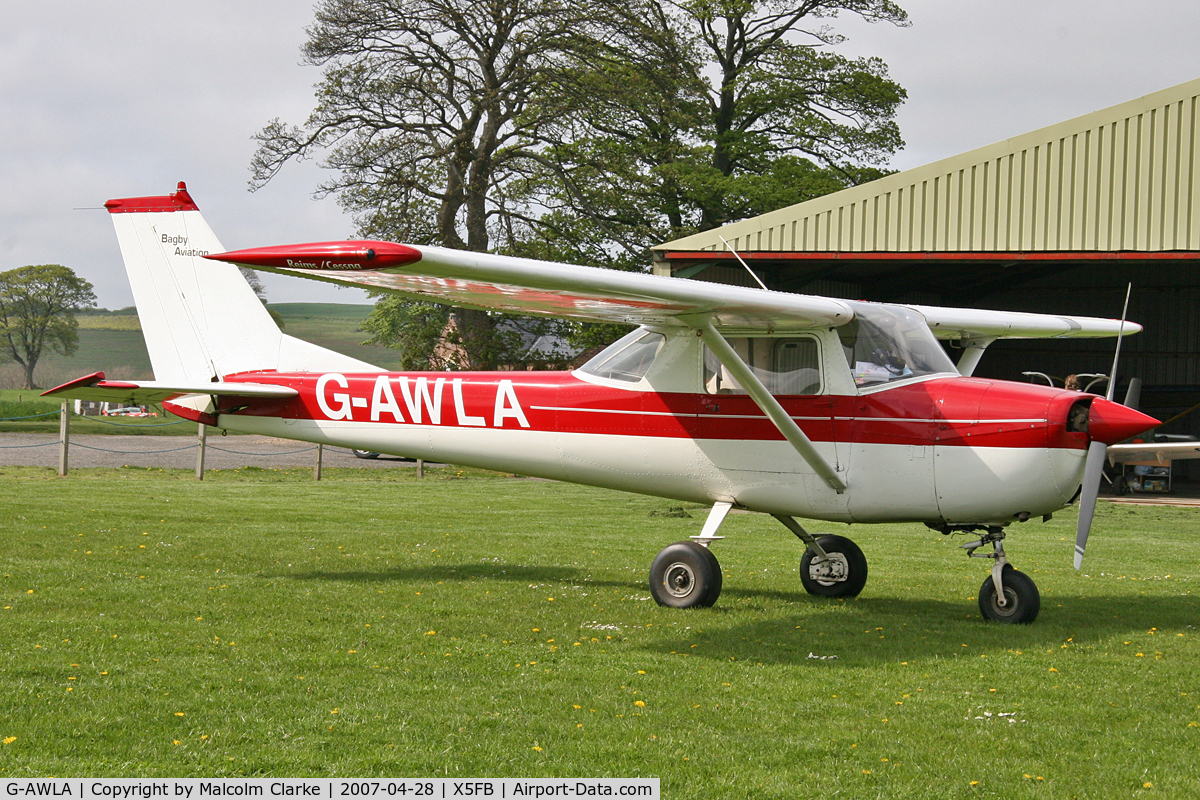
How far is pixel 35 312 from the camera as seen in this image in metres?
73.4

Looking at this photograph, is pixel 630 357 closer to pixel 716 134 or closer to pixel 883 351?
pixel 883 351

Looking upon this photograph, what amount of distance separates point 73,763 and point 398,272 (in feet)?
9.52

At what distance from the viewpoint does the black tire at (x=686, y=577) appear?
26.9ft

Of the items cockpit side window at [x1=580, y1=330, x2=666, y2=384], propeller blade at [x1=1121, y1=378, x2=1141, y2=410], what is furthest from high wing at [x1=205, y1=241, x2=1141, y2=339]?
propeller blade at [x1=1121, y1=378, x2=1141, y2=410]

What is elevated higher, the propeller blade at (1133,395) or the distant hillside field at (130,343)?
the distant hillside field at (130,343)

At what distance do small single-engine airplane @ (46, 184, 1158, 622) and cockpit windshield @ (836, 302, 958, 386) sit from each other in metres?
0.02

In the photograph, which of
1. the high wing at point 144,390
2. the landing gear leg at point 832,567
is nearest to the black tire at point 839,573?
the landing gear leg at point 832,567

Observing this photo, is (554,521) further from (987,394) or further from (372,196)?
(372,196)

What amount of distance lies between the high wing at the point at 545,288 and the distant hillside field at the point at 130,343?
7564 centimetres

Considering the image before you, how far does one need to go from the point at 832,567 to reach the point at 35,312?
77.0 meters

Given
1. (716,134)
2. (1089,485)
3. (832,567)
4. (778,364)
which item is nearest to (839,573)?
(832,567)

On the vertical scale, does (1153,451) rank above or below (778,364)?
below

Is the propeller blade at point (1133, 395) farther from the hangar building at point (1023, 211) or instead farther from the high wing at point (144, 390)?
the hangar building at point (1023, 211)

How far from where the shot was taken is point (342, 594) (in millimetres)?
8539
